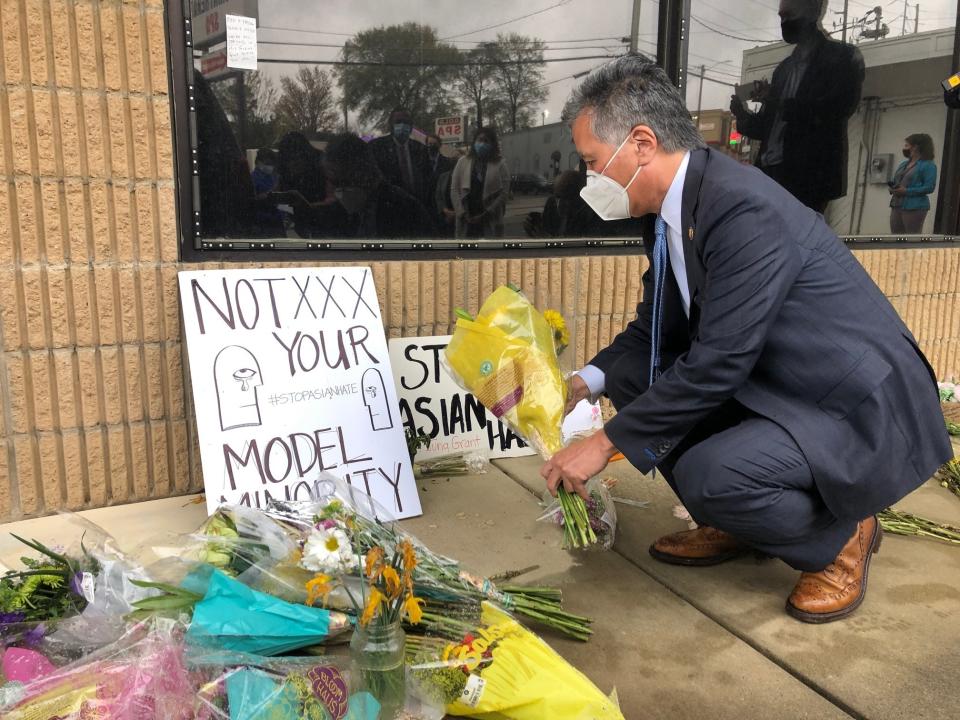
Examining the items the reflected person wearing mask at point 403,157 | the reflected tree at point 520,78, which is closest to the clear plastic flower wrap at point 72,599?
the reflected person wearing mask at point 403,157

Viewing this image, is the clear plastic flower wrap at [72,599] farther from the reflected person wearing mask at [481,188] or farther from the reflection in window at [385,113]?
the reflected person wearing mask at [481,188]

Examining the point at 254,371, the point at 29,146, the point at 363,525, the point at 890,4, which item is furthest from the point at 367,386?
the point at 890,4

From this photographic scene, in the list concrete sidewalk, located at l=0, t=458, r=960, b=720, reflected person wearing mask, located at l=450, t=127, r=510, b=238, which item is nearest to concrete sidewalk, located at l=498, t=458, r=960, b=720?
concrete sidewalk, located at l=0, t=458, r=960, b=720

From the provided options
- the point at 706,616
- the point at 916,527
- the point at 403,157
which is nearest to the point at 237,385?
the point at 403,157

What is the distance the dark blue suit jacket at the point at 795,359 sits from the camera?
229cm

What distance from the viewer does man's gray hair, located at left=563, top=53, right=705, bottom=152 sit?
2428 millimetres

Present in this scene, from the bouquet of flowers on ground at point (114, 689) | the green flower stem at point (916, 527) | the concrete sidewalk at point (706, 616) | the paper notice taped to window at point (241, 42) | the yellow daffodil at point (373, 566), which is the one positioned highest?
the paper notice taped to window at point (241, 42)

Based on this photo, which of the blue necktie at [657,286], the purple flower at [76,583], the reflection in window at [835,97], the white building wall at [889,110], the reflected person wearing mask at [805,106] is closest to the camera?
the purple flower at [76,583]

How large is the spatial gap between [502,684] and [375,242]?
2.34 metres

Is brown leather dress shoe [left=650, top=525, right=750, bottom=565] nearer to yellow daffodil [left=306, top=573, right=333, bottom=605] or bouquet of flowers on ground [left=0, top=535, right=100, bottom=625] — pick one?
yellow daffodil [left=306, top=573, right=333, bottom=605]

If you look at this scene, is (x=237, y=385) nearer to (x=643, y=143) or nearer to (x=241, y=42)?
(x=241, y=42)

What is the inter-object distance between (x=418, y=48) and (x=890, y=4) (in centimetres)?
311

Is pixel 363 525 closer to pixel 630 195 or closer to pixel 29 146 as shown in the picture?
pixel 630 195

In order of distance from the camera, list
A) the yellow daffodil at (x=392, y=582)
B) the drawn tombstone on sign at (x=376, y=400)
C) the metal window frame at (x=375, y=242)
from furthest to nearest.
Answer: the drawn tombstone on sign at (x=376, y=400), the metal window frame at (x=375, y=242), the yellow daffodil at (x=392, y=582)
